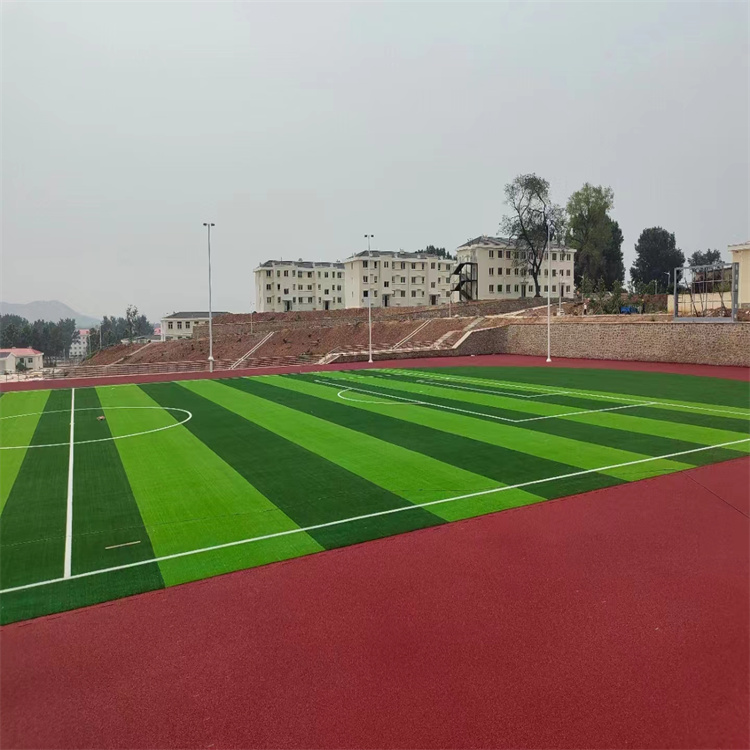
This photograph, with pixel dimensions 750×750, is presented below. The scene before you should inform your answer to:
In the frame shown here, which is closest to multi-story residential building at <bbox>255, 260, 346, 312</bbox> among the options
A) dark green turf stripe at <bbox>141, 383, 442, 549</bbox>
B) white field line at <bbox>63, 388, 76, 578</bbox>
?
dark green turf stripe at <bbox>141, 383, 442, 549</bbox>

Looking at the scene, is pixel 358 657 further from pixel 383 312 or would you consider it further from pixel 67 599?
pixel 383 312

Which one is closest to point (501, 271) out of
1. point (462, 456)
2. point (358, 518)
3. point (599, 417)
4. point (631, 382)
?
point (631, 382)

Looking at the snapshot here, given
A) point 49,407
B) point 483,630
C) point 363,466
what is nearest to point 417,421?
point 363,466

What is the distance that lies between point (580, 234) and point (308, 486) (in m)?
83.1

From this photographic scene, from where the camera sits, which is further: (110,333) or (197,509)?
(110,333)

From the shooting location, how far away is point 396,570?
25.6 feet

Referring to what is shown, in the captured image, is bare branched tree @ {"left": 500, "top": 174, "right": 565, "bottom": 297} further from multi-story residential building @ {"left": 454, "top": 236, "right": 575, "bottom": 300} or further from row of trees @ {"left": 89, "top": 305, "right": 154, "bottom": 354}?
row of trees @ {"left": 89, "top": 305, "right": 154, "bottom": 354}

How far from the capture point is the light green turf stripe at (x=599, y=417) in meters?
15.6

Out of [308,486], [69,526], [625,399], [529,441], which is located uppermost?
[625,399]

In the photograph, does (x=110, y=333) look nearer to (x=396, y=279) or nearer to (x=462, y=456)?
(x=396, y=279)

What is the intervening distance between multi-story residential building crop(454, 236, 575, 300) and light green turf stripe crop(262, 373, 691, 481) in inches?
2461

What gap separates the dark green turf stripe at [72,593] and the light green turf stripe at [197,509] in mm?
384

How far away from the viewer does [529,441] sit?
15.2 metres

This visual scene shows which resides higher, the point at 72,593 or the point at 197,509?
the point at 197,509
